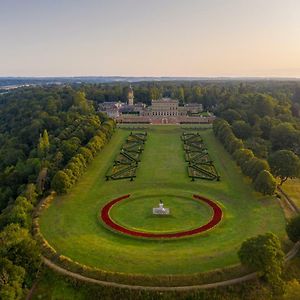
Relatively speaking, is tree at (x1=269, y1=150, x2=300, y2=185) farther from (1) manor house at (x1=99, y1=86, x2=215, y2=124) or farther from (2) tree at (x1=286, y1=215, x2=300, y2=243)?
(1) manor house at (x1=99, y1=86, x2=215, y2=124)

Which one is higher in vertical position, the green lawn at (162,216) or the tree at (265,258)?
the tree at (265,258)

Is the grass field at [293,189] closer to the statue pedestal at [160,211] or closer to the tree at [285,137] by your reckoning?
the tree at [285,137]

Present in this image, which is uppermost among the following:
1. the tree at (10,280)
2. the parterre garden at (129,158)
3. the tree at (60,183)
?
the tree at (10,280)

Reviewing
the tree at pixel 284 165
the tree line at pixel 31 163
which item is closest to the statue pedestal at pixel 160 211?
the tree line at pixel 31 163

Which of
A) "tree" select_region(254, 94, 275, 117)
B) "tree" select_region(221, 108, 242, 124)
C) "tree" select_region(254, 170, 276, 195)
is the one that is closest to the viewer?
"tree" select_region(254, 170, 276, 195)

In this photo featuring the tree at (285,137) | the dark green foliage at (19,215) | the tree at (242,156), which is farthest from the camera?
the tree at (285,137)

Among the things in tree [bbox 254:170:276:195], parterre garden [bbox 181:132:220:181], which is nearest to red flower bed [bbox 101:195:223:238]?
tree [bbox 254:170:276:195]

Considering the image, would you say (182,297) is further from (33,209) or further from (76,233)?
(33,209)

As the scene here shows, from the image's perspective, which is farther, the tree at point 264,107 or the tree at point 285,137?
the tree at point 264,107
